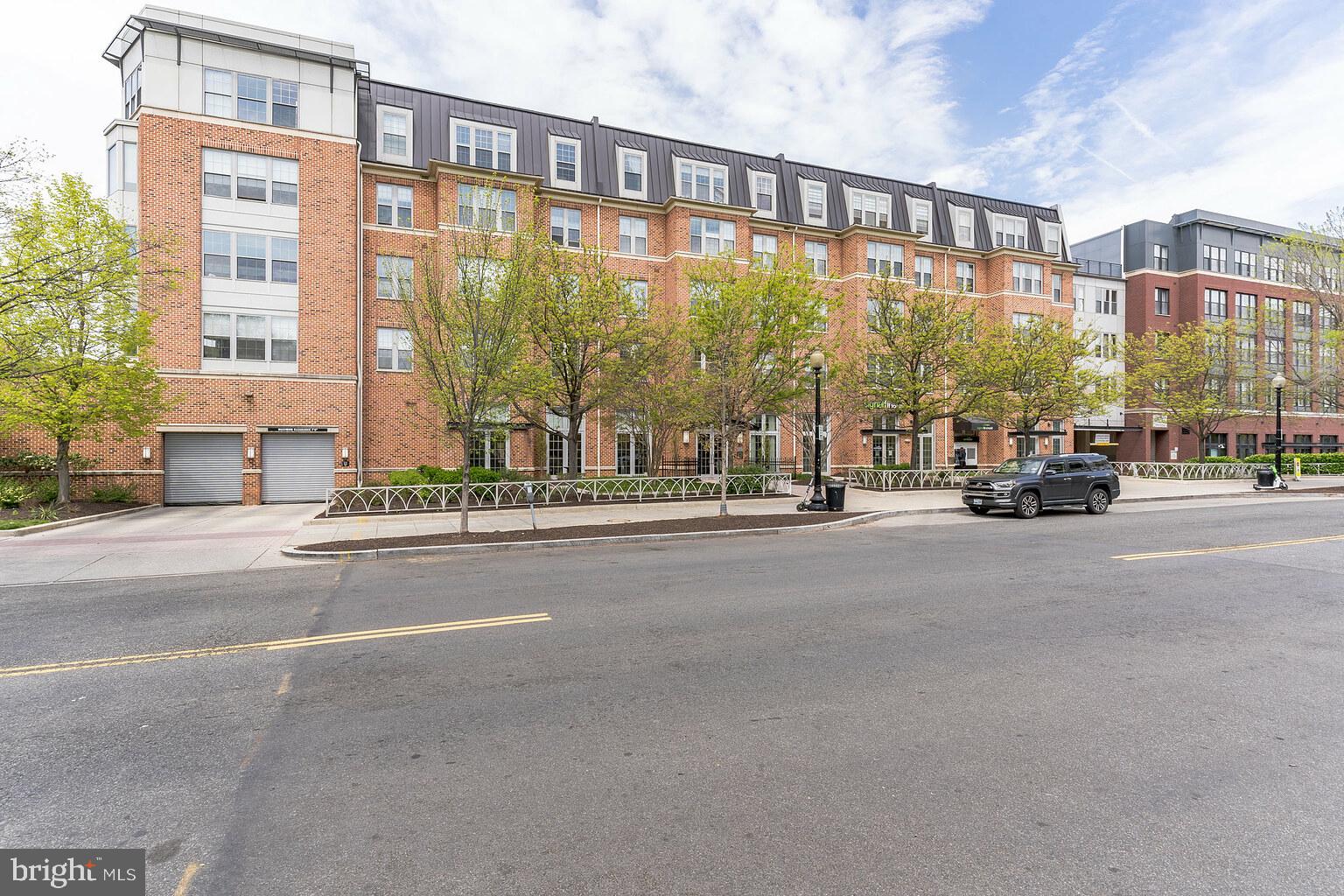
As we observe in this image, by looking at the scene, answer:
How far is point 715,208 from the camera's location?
98.0ft

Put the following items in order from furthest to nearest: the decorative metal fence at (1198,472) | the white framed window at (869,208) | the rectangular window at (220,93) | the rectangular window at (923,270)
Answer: the rectangular window at (923,270)
the white framed window at (869,208)
the decorative metal fence at (1198,472)
the rectangular window at (220,93)

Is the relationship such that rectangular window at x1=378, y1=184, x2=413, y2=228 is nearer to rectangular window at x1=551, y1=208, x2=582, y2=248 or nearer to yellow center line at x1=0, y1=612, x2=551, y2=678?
rectangular window at x1=551, y1=208, x2=582, y2=248

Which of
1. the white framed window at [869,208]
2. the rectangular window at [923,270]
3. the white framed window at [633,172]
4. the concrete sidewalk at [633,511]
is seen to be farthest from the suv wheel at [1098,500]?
the white framed window at [633,172]

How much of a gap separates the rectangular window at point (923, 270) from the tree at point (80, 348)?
117 ft

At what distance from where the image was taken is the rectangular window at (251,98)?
→ 2253cm

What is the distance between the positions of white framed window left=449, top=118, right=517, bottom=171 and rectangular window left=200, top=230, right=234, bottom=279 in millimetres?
9701

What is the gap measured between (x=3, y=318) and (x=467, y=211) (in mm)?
10644

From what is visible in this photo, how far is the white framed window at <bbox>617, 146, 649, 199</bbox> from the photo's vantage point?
29391 millimetres

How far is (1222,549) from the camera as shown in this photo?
11.0 meters

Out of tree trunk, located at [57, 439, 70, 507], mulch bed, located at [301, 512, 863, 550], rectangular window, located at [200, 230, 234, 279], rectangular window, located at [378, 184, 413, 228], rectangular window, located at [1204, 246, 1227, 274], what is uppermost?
rectangular window, located at [1204, 246, 1227, 274]

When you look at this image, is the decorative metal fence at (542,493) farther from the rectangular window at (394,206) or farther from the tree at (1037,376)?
the rectangular window at (394,206)

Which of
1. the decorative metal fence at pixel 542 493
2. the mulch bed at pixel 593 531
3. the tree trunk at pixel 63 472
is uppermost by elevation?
the tree trunk at pixel 63 472

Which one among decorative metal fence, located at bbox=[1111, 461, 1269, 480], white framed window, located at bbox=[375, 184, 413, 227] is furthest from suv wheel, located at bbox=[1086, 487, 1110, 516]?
white framed window, located at bbox=[375, 184, 413, 227]

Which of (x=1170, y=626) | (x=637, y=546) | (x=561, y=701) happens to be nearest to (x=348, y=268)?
(x=637, y=546)
